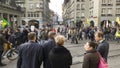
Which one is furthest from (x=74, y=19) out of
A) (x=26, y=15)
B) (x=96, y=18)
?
(x=96, y=18)

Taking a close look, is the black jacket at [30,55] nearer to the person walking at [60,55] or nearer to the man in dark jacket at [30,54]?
the man in dark jacket at [30,54]

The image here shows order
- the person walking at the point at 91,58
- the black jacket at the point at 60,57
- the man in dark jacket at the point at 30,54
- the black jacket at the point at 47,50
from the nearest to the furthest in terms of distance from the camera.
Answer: the person walking at the point at 91,58
the black jacket at the point at 60,57
the man in dark jacket at the point at 30,54
the black jacket at the point at 47,50

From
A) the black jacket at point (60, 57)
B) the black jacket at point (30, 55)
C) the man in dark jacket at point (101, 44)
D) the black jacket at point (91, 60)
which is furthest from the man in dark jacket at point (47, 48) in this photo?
the black jacket at point (91, 60)

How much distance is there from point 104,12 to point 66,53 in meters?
70.8

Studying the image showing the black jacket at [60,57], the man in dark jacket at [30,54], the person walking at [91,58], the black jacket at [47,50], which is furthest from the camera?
the black jacket at [47,50]

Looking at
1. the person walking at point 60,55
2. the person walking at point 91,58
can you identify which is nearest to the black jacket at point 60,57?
the person walking at point 60,55

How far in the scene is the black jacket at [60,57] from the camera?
795 centimetres

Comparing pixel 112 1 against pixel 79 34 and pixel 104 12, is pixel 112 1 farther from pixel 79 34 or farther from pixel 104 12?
pixel 79 34

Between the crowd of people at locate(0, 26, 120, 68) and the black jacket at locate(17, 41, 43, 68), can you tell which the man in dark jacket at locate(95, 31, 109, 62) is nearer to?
the crowd of people at locate(0, 26, 120, 68)

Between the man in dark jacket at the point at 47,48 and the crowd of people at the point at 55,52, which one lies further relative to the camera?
the man in dark jacket at the point at 47,48

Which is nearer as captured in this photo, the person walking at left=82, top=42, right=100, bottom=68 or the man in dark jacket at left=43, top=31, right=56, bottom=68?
the person walking at left=82, top=42, right=100, bottom=68

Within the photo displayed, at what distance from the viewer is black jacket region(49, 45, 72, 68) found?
795 cm

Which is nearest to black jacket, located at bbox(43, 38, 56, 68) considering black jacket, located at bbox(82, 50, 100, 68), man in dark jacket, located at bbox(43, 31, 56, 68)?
man in dark jacket, located at bbox(43, 31, 56, 68)

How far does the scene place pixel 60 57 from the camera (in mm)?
7957
